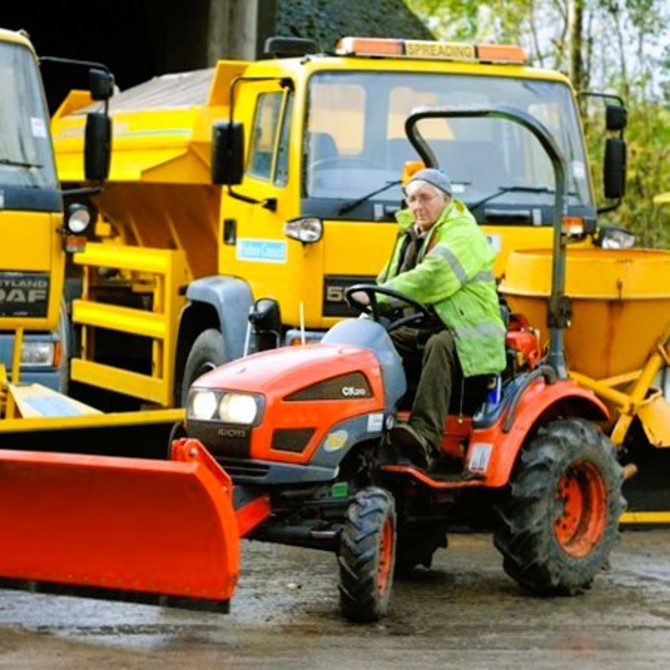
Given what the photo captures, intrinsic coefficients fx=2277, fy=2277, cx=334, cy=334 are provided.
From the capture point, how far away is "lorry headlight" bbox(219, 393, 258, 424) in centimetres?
902

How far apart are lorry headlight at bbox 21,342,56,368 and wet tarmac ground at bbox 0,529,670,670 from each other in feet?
8.27

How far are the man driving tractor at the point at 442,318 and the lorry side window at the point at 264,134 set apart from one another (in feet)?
12.9

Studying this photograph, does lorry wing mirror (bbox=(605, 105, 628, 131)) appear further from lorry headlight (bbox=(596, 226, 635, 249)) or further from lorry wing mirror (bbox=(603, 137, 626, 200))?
lorry headlight (bbox=(596, 226, 635, 249))

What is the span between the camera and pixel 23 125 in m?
12.7

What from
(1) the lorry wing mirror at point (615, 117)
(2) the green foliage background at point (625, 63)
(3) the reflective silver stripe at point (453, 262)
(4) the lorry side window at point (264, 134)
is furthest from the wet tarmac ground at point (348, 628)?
(2) the green foliage background at point (625, 63)

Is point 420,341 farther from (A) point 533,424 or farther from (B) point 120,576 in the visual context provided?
(B) point 120,576

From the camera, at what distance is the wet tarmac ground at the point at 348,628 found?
8273mm

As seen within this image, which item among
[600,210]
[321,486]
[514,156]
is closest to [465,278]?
[321,486]

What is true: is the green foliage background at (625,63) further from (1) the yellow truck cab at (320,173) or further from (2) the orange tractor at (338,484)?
(2) the orange tractor at (338,484)

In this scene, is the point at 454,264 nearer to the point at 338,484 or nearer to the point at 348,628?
the point at 338,484

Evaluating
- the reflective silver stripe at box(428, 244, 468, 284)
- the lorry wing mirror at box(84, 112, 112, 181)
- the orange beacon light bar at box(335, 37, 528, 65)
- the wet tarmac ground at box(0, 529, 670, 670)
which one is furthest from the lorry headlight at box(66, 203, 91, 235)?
the reflective silver stripe at box(428, 244, 468, 284)

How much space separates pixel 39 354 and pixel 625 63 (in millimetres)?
15038

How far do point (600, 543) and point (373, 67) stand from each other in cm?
449

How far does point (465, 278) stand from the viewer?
969 centimetres
